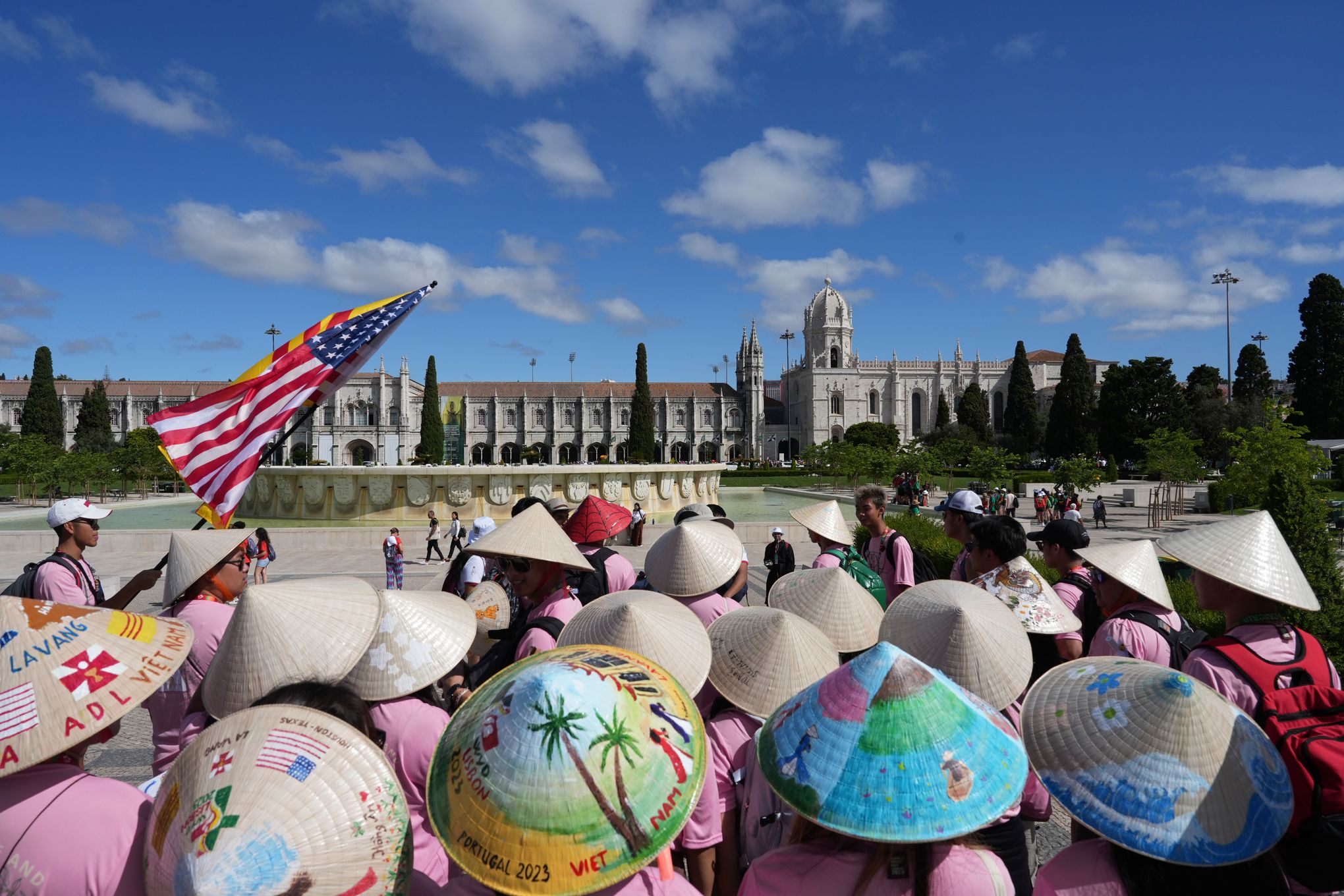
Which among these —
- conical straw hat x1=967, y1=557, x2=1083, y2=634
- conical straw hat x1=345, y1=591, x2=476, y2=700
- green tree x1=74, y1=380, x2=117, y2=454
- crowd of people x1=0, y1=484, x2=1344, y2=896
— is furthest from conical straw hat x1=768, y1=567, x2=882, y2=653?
green tree x1=74, y1=380, x2=117, y2=454

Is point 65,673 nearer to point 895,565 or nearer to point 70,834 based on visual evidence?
point 70,834

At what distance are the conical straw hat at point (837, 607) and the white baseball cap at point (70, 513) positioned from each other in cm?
353

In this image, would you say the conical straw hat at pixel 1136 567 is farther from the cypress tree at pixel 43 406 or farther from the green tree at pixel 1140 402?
the cypress tree at pixel 43 406

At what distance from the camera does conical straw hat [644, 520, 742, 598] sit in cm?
324

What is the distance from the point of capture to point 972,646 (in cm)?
213

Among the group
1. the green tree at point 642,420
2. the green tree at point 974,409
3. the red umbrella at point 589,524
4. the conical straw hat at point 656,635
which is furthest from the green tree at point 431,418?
the conical straw hat at point 656,635

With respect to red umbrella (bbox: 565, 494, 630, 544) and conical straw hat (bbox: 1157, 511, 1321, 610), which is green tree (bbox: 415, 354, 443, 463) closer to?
red umbrella (bbox: 565, 494, 630, 544)

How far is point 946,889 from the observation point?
1341 millimetres

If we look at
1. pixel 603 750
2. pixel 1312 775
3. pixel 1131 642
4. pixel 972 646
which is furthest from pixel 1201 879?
pixel 1131 642

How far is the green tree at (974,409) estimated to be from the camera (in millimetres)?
66250

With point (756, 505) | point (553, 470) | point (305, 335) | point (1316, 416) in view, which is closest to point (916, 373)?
point (1316, 416)

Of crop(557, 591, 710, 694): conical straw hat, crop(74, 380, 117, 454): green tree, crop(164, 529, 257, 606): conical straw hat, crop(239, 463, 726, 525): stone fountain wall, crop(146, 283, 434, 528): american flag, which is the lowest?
crop(239, 463, 726, 525): stone fountain wall

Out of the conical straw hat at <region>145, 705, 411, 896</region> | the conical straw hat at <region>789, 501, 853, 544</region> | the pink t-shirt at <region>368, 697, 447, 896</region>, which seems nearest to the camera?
the conical straw hat at <region>145, 705, 411, 896</region>

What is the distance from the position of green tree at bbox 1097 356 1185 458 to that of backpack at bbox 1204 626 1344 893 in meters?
50.6
